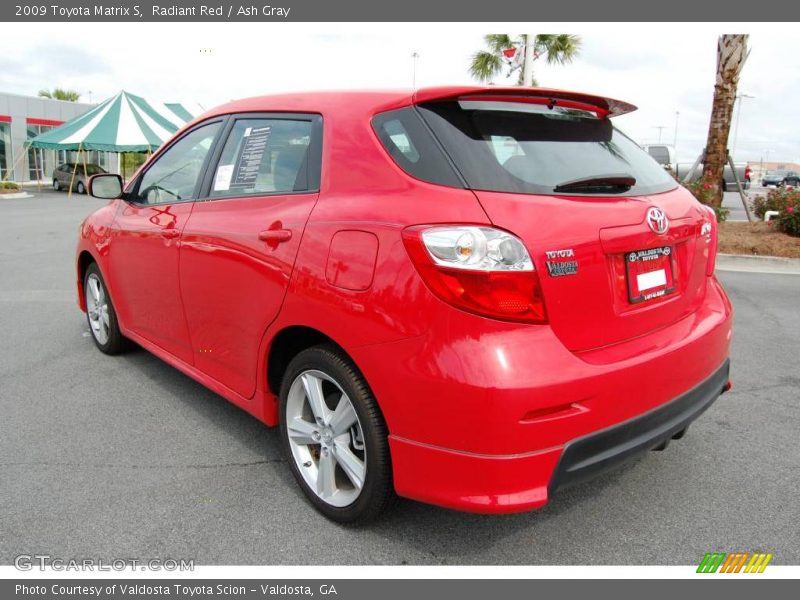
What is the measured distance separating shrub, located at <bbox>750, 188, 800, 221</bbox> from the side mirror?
10747 millimetres

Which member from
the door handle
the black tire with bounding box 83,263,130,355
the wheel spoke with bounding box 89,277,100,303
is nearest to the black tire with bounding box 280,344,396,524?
the door handle

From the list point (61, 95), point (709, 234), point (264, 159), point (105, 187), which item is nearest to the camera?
point (709, 234)

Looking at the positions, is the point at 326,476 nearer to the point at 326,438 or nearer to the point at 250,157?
the point at 326,438

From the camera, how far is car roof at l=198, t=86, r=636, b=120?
2.39m

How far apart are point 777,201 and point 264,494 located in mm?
12349

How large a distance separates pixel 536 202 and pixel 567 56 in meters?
20.8

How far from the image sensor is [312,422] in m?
2.79

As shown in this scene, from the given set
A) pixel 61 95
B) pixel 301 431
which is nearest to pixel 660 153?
pixel 301 431

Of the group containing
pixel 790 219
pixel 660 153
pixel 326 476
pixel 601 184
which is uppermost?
pixel 660 153

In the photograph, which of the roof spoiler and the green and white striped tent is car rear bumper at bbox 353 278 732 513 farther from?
the green and white striped tent

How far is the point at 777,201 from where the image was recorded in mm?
12047

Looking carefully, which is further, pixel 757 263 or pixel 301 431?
pixel 757 263

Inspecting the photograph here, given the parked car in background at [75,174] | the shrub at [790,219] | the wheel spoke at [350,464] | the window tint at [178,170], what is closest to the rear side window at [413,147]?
the wheel spoke at [350,464]
